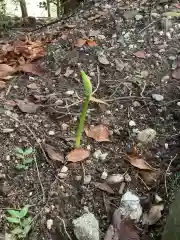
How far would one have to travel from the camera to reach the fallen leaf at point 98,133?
6.59ft

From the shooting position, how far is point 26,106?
213 centimetres

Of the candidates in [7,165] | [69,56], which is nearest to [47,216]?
[7,165]

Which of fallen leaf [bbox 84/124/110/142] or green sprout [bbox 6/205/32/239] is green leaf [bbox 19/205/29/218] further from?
fallen leaf [bbox 84/124/110/142]

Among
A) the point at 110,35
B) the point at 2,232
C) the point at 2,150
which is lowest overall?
the point at 2,232

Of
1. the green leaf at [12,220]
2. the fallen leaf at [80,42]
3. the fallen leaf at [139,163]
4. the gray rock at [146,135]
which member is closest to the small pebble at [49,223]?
the green leaf at [12,220]

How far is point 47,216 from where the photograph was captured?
169 centimetres

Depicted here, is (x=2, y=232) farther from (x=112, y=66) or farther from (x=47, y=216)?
(x=112, y=66)

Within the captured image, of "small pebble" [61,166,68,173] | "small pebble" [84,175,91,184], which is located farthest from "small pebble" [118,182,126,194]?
"small pebble" [61,166,68,173]

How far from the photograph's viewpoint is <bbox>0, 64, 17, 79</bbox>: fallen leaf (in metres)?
2.41

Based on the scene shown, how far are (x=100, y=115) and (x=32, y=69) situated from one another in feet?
1.89

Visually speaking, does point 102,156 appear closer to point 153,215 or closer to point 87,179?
point 87,179

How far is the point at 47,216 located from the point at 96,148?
1.45ft

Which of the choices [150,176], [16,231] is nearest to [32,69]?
[150,176]

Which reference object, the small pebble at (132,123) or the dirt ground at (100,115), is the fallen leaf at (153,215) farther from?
the small pebble at (132,123)
